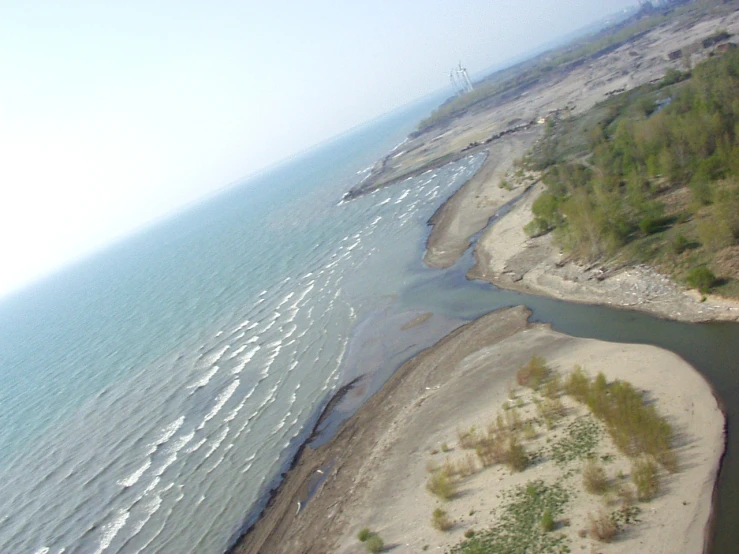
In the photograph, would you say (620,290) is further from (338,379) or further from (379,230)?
(379,230)

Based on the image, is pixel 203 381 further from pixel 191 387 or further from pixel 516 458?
pixel 516 458

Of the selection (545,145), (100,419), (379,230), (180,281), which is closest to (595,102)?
(545,145)

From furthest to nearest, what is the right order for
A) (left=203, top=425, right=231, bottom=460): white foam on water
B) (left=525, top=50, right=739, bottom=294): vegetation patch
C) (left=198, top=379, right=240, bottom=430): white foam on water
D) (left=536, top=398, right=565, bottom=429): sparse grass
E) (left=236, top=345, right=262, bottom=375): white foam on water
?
(left=236, top=345, right=262, bottom=375): white foam on water → (left=198, top=379, right=240, bottom=430): white foam on water → (left=203, top=425, right=231, bottom=460): white foam on water → (left=525, top=50, right=739, bottom=294): vegetation patch → (left=536, top=398, right=565, bottom=429): sparse grass

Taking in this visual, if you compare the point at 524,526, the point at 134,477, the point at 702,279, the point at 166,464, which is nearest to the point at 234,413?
the point at 166,464

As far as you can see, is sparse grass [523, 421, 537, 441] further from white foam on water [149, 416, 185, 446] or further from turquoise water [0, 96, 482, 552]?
white foam on water [149, 416, 185, 446]

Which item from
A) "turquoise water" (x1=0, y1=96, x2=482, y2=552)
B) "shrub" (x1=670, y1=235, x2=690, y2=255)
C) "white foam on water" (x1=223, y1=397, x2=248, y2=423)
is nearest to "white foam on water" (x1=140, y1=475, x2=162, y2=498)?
"turquoise water" (x1=0, y1=96, x2=482, y2=552)

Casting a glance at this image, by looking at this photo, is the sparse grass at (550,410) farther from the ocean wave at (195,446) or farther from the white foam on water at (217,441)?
the ocean wave at (195,446)
